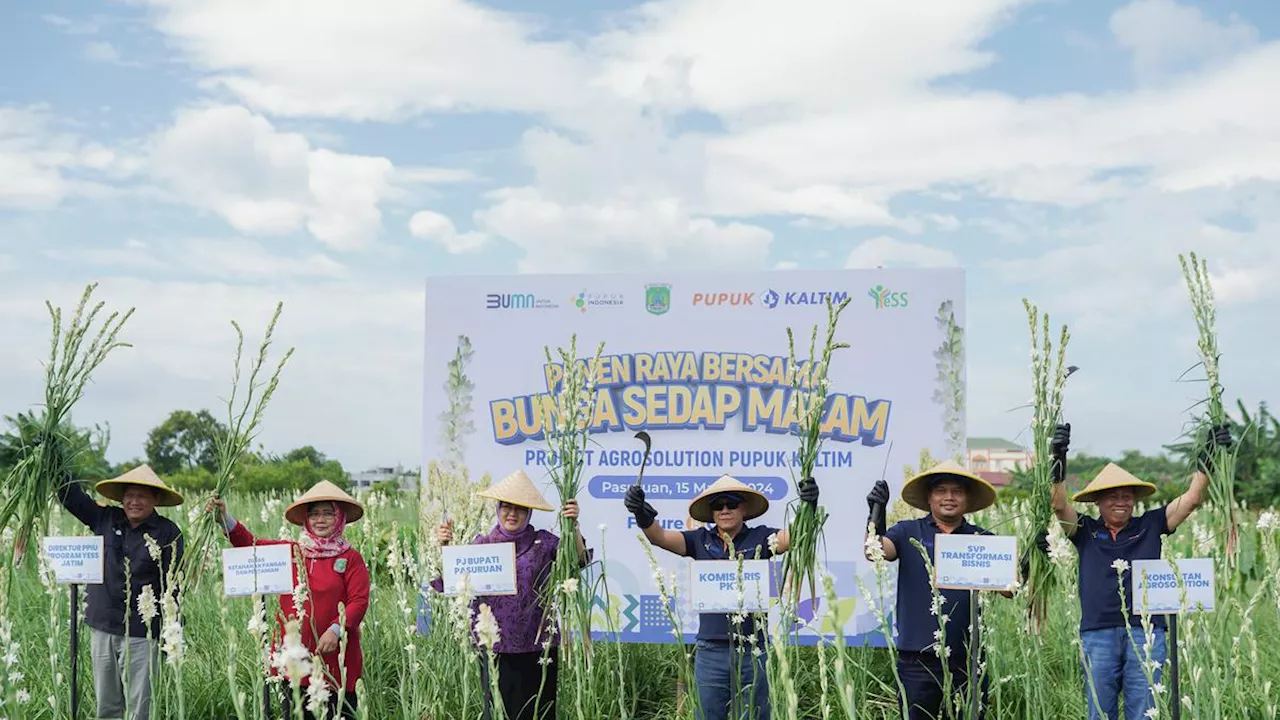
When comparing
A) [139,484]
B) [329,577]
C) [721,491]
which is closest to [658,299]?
[721,491]

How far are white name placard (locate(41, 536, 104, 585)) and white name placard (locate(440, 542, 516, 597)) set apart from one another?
1.88m

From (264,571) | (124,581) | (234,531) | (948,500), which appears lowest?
(124,581)

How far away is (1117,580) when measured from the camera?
15.1 feet

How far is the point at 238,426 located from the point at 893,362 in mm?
3558

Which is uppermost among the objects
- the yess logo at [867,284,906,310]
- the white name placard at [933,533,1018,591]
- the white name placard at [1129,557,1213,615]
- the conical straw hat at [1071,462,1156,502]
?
the yess logo at [867,284,906,310]

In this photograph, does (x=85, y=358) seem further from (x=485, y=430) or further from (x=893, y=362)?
(x=893, y=362)

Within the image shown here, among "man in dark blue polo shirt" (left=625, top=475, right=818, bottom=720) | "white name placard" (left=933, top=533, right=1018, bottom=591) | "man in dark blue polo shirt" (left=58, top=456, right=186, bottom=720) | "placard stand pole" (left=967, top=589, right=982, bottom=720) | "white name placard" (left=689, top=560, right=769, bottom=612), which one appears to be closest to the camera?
"placard stand pole" (left=967, top=589, right=982, bottom=720)

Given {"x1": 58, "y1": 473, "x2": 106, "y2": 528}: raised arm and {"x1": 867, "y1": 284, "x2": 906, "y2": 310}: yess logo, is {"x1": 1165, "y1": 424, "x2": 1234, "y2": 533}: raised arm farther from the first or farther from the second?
A: {"x1": 58, "y1": 473, "x2": 106, "y2": 528}: raised arm

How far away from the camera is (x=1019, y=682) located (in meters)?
5.42

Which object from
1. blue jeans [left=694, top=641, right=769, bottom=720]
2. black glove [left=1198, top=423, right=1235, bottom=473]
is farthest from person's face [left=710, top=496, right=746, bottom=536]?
black glove [left=1198, top=423, right=1235, bottom=473]

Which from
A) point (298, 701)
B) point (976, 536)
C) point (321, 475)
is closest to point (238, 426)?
point (298, 701)

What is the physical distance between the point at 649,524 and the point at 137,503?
2726 millimetres

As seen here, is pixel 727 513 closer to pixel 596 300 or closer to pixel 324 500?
pixel 324 500

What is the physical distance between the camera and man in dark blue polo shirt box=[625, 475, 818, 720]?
4520 millimetres
